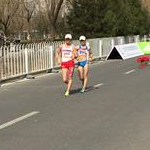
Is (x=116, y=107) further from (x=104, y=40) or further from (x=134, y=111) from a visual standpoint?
(x=104, y=40)

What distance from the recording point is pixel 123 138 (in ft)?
24.3

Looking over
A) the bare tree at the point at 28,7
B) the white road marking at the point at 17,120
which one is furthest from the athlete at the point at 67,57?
the bare tree at the point at 28,7

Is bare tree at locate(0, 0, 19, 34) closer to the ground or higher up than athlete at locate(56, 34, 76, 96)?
higher up

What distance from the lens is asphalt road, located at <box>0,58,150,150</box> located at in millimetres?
7203

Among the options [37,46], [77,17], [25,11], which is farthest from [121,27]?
[37,46]

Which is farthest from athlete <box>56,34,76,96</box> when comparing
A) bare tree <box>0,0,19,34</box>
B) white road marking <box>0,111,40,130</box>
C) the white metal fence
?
bare tree <box>0,0,19,34</box>

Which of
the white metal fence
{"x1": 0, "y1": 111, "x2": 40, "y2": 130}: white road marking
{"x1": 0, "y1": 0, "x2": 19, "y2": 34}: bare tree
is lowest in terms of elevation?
{"x1": 0, "y1": 111, "x2": 40, "y2": 130}: white road marking

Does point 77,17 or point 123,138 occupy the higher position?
point 77,17

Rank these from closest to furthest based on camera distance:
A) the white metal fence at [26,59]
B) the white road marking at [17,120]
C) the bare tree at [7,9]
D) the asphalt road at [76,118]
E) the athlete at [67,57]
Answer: the asphalt road at [76,118]
the white road marking at [17,120]
the athlete at [67,57]
the white metal fence at [26,59]
the bare tree at [7,9]

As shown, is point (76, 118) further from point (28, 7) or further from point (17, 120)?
point (28, 7)

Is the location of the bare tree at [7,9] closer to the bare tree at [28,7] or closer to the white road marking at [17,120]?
the bare tree at [28,7]

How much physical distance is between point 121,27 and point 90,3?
6.70m

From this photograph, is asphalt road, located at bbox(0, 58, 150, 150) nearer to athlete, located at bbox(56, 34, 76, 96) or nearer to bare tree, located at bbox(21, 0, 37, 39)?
athlete, located at bbox(56, 34, 76, 96)

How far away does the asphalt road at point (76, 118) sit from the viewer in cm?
720
